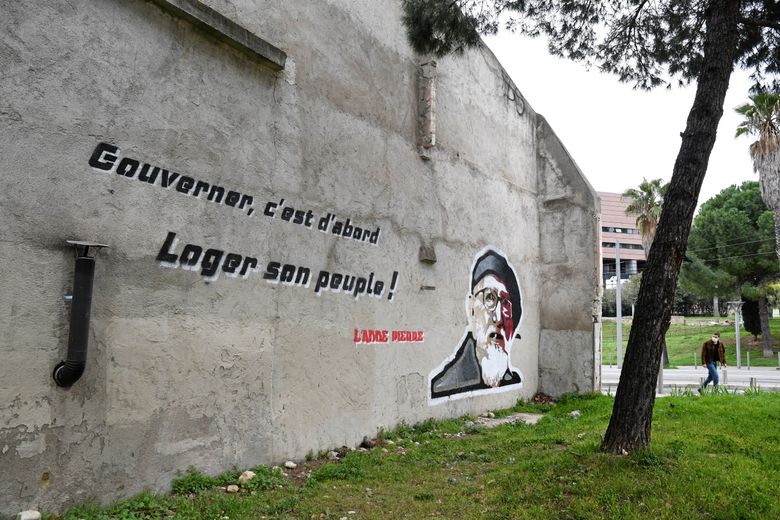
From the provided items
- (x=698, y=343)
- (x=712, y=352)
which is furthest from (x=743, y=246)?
(x=712, y=352)

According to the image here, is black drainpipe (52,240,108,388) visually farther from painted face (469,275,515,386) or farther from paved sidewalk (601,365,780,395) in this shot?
paved sidewalk (601,365,780,395)

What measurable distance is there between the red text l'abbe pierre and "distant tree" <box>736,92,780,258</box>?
1818 cm

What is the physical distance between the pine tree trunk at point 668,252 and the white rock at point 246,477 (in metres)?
3.89

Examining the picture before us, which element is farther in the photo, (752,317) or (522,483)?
(752,317)

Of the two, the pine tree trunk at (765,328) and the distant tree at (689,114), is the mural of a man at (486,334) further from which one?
the pine tree trunk at (765,328)

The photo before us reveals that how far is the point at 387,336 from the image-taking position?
799cm

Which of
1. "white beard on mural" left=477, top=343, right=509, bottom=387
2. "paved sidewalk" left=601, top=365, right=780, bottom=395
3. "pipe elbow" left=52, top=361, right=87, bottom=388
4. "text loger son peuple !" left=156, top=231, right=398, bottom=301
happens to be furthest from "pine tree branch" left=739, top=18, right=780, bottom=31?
"paved sidewalk" left=601, top=365, right=780, bottom=395

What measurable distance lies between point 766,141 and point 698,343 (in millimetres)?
20312

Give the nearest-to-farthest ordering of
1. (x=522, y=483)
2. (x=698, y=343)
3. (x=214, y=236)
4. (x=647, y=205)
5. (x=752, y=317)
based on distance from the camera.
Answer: (x=522, y=483)
(x=214, y=236)
(x=647, y=205)
(x=752, y=317)
(x=698, y=343)

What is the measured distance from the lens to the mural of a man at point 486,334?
952 centimetres

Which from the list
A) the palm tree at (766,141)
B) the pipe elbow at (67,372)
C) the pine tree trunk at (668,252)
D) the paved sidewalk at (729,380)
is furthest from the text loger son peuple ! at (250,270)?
the palm tree at (766,141)

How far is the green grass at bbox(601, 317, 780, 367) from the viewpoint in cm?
3173

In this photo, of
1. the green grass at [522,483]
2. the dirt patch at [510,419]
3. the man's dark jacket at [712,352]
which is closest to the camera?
the green grass at [522,483]

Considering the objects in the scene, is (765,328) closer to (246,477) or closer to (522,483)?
(522,483)
